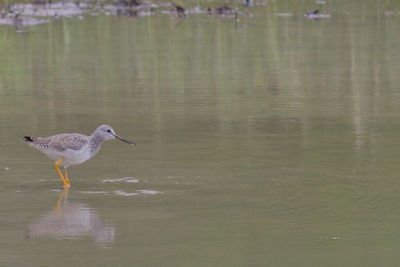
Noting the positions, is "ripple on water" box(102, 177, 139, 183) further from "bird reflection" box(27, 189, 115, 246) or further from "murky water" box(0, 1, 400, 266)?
"bird reflection" box(27, 189, 115, 246)

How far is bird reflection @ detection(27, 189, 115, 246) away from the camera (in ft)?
32.2

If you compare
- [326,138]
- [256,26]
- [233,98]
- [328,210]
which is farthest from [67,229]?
[256,26]

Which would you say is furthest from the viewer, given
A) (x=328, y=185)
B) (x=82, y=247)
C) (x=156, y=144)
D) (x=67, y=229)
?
(x=156, y=144)

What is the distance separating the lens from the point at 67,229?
10133 millimetres

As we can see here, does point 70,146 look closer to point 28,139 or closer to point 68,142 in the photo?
point 68,142

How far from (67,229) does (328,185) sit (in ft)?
8.93

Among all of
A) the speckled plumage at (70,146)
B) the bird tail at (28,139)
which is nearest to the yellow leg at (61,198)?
the speckled plumage at (70,146)

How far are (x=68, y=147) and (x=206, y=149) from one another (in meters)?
1.89

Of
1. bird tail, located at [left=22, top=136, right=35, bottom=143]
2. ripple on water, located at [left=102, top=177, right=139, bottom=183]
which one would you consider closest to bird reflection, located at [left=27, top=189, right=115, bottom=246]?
ripple on water, located at [left=102, top=177, right=139, bottom=183]

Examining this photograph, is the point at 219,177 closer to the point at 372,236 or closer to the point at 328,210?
the point at 328,210

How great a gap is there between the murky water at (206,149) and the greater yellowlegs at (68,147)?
0.74ft

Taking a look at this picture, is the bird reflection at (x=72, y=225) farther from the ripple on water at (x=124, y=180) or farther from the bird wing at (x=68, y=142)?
the bird wing at (x=68, y=142)

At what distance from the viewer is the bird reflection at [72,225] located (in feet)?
32.2

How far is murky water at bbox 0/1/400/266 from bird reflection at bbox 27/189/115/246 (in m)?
0.02
